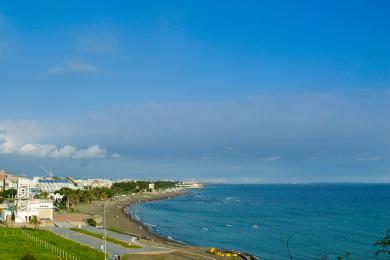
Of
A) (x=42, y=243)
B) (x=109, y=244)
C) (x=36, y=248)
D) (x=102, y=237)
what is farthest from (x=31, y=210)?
(x=36, y=248)

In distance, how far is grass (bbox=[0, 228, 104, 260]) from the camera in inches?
2064

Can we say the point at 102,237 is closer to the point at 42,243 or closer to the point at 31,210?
the point at 42,243

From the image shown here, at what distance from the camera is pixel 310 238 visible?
90188 millimetres

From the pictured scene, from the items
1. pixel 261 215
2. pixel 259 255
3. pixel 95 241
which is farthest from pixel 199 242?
pixel 261 215

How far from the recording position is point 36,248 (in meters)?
57.8

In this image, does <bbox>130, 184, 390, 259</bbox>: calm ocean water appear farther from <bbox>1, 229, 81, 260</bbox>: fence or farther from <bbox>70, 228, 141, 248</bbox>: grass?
<bbox>1, 229, 81, 260</bbox>: fence

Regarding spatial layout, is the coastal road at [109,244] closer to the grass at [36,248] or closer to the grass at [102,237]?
the grass at [102,237]

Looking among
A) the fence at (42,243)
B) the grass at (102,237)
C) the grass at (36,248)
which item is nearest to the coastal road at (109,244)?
the grass at (102,237)

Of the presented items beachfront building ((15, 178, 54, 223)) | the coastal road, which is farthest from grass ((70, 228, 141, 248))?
beachfront building ((15, 178, 54, 223))

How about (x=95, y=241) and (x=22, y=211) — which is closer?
(x=95, y=241)

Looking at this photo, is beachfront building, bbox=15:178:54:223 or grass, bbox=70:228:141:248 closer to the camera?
grass, bbox=70:228:141:248

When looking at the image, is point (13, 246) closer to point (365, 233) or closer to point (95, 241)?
point (95, 241)

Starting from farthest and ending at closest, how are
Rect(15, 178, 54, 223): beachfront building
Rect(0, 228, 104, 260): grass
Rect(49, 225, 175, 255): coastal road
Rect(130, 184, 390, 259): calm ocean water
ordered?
Rect(15, 178, 54, 223): beachfront building → Rect(130, 184, 390, 259): calm ocean water → Rect(49, 225, 175, 255): coastal road → Rect(0, 228, 104, 260): grass

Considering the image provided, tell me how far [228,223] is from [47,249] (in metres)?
65.9
